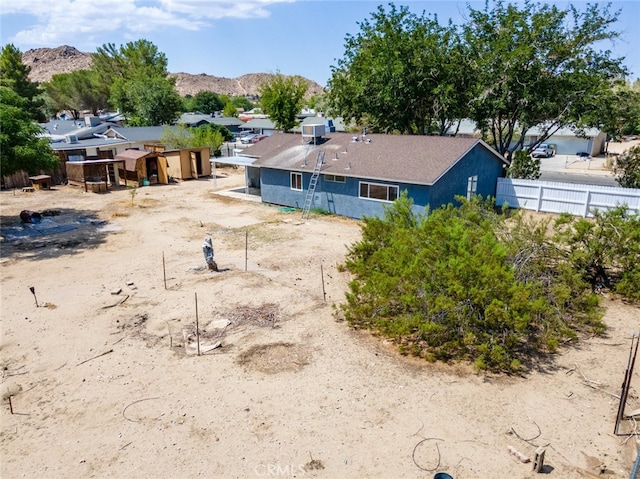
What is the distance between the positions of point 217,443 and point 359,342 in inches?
163

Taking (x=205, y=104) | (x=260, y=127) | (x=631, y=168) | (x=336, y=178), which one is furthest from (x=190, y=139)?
(x=205, y=104)

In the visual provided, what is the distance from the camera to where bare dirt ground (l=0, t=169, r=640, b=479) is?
680 centimetres

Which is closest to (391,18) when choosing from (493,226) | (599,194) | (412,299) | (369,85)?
(369,85)

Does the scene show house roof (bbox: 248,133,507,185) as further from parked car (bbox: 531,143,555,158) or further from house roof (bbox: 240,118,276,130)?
house roof (bbox: 240,118,276,130)

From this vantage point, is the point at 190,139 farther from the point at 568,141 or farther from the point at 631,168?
the point at 568,141

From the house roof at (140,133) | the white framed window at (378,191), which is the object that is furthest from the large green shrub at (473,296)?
the house roof at (140,133)

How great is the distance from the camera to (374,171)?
2016 cm

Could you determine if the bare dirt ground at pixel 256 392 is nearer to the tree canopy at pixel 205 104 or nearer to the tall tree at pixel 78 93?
the tall tree at pixel 78 93

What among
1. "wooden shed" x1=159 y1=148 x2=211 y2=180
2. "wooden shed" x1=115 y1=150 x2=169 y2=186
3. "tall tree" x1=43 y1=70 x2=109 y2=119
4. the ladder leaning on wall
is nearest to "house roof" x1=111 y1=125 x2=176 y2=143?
"wooden shed" x1=115 y1=150 x2=169 y2=186

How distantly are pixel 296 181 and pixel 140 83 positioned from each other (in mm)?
36793

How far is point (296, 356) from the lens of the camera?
31.8ft

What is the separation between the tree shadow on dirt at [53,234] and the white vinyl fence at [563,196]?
1868cm

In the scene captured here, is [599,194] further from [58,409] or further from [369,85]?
[58,409]

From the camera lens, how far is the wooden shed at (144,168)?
98.9ft
